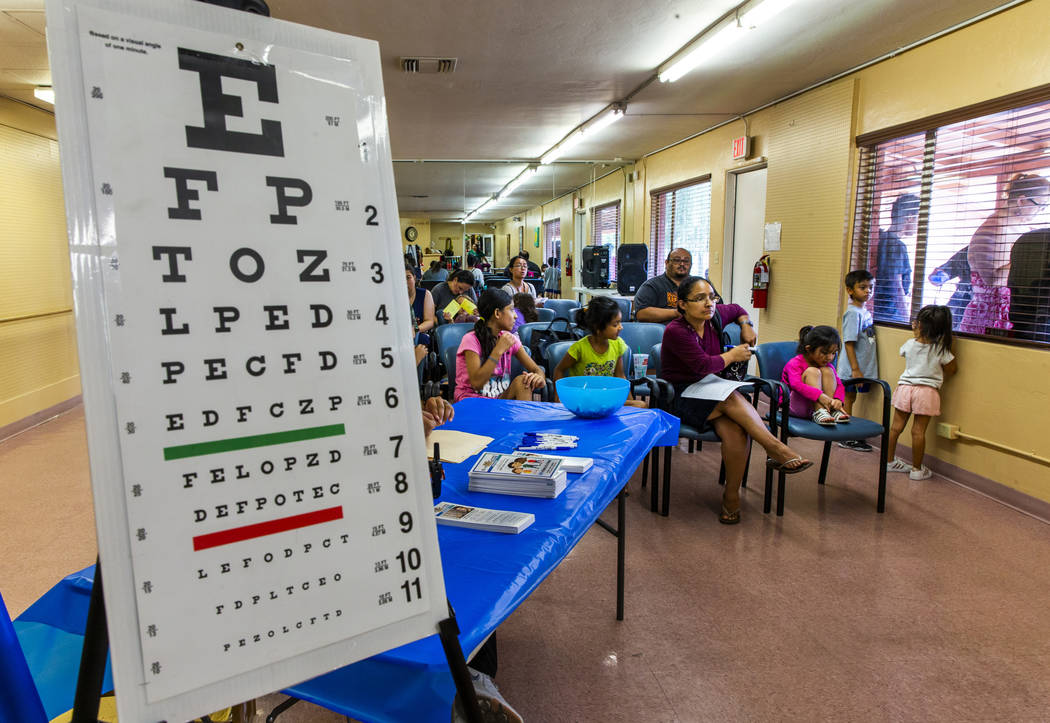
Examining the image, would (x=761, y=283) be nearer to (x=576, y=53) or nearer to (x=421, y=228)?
(x=576, y=53)

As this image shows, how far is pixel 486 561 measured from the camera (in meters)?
1.27

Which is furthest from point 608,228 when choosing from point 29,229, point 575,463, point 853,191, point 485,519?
point 485,519

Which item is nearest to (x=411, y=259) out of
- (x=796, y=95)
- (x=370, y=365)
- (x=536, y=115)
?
(x=536, y=115)

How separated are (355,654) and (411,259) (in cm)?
968

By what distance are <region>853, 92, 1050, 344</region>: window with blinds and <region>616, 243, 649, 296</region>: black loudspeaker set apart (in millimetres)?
3329

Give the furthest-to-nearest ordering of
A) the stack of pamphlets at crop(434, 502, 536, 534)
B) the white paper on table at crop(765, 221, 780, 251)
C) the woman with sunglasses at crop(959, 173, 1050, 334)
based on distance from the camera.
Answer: the white paper on table at crop(765, 221, 780, 251), the woman with sunglasses at crop(959, 173, 1050, 334), the stack of pamphlets at crop(434, 502, 536, 534)

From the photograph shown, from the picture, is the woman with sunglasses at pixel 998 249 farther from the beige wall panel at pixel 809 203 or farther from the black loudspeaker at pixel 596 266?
the black loudspeaker at pixel 596 266

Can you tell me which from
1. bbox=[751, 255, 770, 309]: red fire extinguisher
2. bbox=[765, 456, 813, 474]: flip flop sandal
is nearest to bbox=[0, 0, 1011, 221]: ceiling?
bbox=[751, 255, 770, 309]: red fire extinguisher

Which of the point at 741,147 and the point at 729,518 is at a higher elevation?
the point at 741,147

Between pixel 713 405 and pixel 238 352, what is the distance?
2783mm

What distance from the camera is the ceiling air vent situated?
4.51 m

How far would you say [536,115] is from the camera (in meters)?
6.45

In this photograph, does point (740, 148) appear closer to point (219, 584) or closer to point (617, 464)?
point (617, 464)

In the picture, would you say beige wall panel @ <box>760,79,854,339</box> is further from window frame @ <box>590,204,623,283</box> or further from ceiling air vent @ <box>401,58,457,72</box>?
window frame @ <box>590,204,623,283</box>
